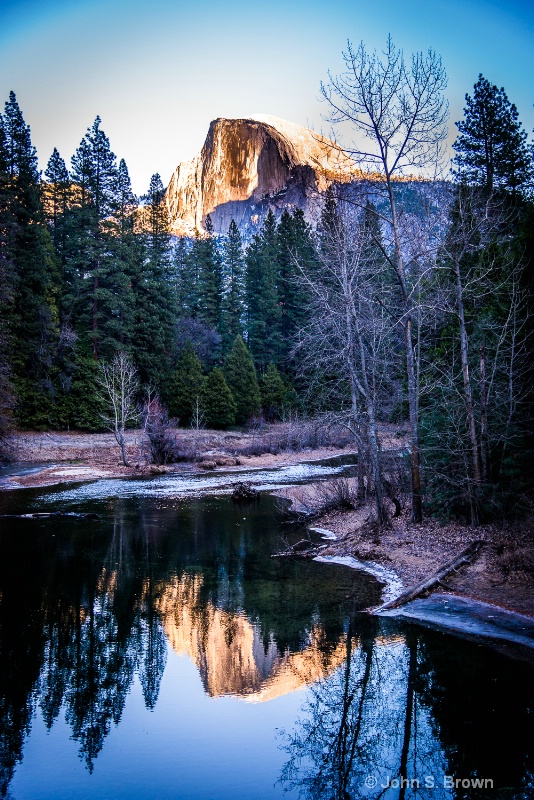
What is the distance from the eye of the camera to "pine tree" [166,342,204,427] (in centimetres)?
4312

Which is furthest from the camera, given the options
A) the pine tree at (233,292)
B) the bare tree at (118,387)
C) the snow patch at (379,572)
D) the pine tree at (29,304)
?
the pine tree at (233,292)

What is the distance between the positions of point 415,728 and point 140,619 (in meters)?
5.18

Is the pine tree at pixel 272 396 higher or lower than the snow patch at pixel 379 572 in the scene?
higher

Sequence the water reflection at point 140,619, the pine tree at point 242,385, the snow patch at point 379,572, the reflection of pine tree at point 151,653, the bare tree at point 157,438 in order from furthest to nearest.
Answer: the pine tree at point 242,385
the bare tree at point 157,438
the snow patch at point 379,572
the reflection of pine tree at point 151,653
the water reflection at point 140,619

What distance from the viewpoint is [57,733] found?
658cm

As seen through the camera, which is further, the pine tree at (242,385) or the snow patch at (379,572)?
the pine tree at (242,385)

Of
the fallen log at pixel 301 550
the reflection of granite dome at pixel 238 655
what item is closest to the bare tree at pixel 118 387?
the fallen log at pixel 301 550

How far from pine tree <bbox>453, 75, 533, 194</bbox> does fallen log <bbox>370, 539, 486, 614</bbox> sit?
20147 mm

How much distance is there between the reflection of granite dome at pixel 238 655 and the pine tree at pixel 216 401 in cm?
3207

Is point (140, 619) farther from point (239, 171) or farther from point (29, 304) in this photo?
point (239, 171)

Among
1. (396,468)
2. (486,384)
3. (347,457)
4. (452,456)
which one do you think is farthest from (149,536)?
(347,457)

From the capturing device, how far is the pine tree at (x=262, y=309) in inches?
2153

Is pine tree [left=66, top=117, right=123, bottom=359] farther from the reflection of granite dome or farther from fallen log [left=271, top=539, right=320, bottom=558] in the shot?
the reflection of granite dome

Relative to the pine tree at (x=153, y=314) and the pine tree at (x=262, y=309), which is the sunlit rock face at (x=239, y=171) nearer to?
the pine tree at (x=262, y=309)
